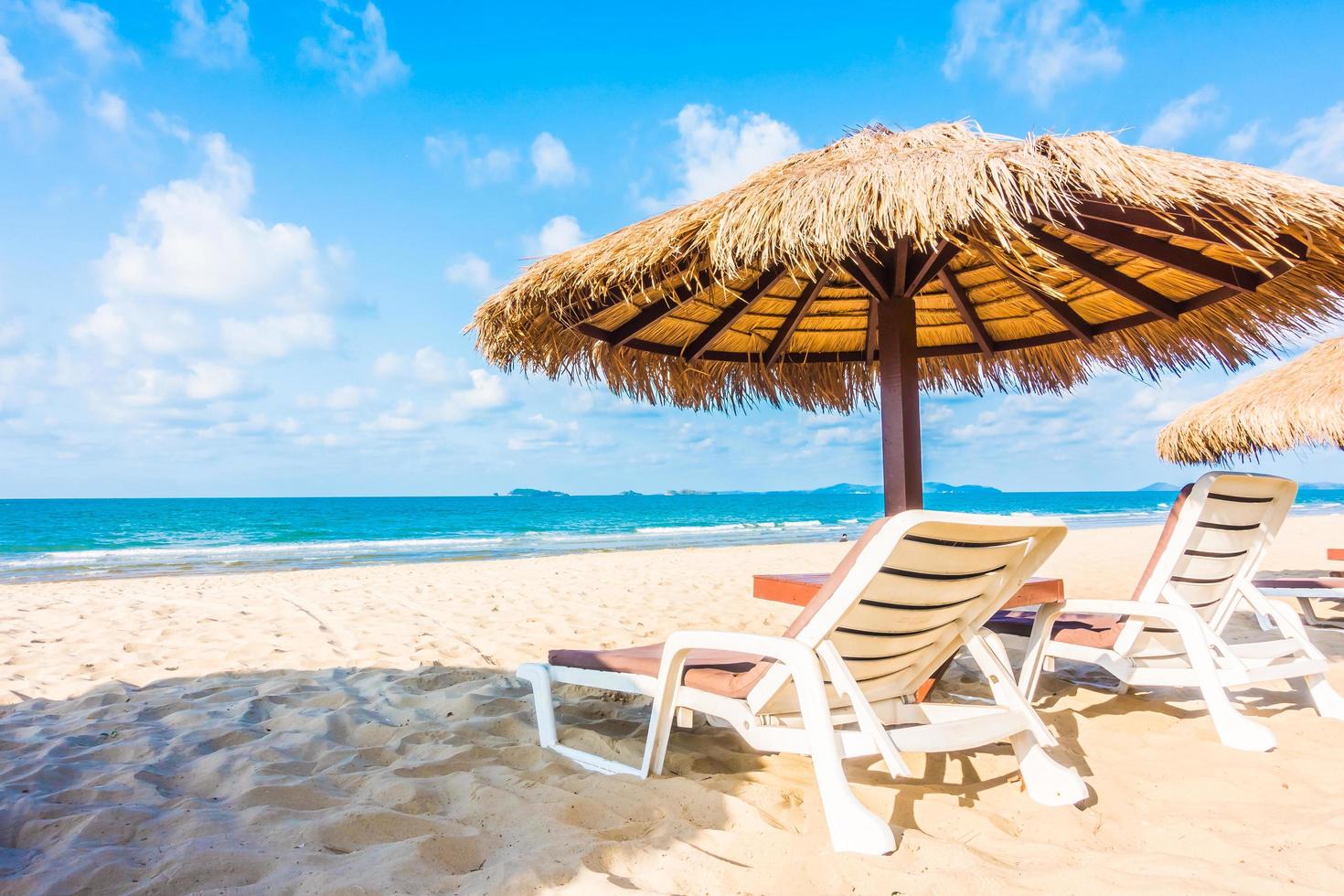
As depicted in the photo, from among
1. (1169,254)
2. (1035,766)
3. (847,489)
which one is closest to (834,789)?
(1035,766)

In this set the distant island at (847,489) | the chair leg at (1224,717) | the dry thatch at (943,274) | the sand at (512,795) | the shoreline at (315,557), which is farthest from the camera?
the distant island at (847,489)

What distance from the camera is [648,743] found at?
2.23m

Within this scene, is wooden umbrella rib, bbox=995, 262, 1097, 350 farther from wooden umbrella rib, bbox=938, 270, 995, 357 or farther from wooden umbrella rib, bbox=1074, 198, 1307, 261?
wooden umbrella rib, bbox=1074, 198, 1307, 261

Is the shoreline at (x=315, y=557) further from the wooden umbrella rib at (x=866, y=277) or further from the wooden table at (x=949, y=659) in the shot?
the wooden umbrella rib at (x=866, y=277)

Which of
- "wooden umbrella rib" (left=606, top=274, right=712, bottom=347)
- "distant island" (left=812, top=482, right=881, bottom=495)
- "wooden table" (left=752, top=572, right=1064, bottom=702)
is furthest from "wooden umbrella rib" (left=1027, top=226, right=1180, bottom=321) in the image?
"distant island" (left=812, top=482, right=881, bottom=495)

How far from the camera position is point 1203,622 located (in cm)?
266

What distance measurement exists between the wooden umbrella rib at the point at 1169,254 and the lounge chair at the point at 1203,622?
84 cm

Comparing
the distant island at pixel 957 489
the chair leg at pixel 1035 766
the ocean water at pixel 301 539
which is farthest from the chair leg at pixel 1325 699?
the distant island at pixel 957 489

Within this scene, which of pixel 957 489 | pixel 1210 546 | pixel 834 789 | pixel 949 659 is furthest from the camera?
pixel 957 489

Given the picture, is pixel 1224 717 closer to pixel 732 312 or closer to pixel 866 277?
pixel 866 277

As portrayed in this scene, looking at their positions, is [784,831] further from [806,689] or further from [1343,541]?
[1343,541]

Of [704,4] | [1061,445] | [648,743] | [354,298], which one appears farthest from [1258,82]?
[1061,445]

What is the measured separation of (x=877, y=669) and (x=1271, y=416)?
6791 mm

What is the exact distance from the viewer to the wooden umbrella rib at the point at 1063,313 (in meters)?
3.79
